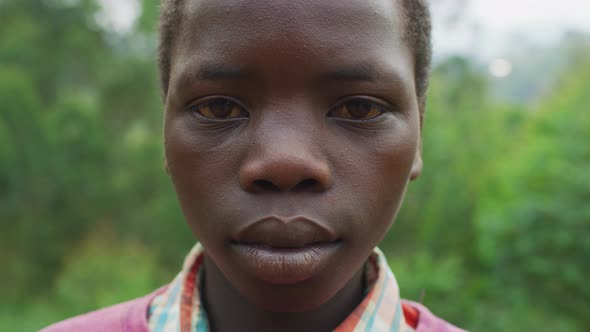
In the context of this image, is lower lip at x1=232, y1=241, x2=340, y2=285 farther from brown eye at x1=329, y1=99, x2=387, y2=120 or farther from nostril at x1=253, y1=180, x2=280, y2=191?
brown eye at x1=329, y1=99, x2=387, y2=120

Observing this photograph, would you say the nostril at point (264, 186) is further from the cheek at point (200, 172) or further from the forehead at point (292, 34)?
the forehead at point (292, 34)

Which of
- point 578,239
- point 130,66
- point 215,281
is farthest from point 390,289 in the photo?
point 130,66

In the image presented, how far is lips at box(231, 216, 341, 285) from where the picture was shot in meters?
1.09

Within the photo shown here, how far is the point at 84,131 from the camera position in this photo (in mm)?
9406

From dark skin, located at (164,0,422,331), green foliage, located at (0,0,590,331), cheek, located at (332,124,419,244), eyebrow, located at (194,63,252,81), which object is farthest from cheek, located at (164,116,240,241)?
green foliage, located at (0,0,590,331)

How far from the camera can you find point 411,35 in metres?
1.35

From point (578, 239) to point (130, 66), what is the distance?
7733 mm

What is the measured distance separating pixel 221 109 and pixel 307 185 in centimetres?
25

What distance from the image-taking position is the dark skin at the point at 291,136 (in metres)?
1.11

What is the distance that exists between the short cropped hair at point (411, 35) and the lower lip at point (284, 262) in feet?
1.74

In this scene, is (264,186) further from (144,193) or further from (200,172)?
(144,193)

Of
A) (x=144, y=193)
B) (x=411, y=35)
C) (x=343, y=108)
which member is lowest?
(x=343, y=108)

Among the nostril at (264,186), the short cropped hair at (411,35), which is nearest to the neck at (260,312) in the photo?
the nostril at (264,186)

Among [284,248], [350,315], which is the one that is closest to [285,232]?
[284,248]
